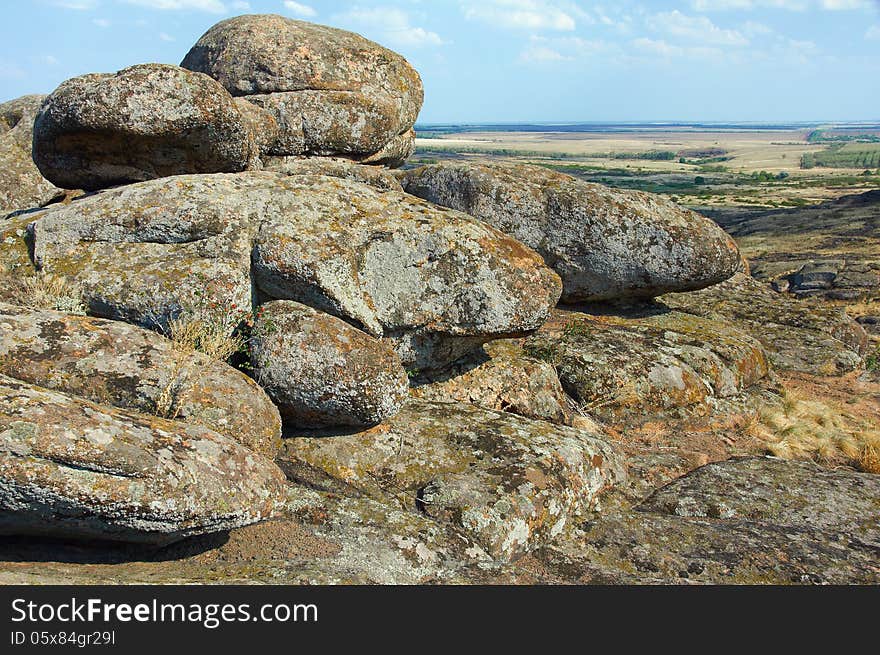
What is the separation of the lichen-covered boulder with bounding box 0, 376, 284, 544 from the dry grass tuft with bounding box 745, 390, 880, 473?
418 inches

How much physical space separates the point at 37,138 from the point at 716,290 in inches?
770

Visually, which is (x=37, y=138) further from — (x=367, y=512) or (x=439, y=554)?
(x=439, y=554)

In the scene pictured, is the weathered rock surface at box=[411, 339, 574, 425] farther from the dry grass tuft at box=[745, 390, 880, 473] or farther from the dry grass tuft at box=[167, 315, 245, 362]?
the dry grass tuft at box=[745, 390, 880, 473]

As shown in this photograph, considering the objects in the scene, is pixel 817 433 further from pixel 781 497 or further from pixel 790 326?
pixel 790 326

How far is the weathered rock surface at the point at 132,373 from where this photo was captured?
7.15 metres

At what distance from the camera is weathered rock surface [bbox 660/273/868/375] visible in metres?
17.0

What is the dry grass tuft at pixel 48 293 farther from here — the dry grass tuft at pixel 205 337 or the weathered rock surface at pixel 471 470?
the weathered rock surface at pixel 471 470

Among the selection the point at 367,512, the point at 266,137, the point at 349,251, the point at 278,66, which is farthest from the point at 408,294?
the point at 278,66

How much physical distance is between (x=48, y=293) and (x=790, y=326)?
Result: 1881 cm

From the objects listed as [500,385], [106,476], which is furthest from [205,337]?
[500,385]

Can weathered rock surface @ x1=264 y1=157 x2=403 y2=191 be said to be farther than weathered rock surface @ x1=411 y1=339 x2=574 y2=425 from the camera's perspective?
Yes

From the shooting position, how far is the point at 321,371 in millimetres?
8539

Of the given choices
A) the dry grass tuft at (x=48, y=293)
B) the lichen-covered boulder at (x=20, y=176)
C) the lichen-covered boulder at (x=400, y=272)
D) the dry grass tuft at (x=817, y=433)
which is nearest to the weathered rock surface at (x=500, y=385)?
the lichen-covered boulder at (x=400, y=272)

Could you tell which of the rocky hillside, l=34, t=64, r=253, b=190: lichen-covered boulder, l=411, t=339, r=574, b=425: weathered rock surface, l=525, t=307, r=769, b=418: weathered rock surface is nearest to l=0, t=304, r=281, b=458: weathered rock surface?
the rocky hillside
